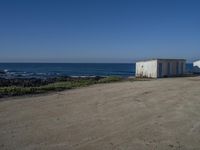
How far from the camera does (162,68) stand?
26922 mm

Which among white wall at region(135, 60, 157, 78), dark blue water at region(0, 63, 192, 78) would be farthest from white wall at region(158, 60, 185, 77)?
dark blue water at region(0, 63, 192, 78)

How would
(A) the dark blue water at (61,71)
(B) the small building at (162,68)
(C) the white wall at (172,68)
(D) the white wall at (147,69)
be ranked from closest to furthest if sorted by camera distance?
(B) the small building at (162,68) → (D) the white wall at (147,69) → (C) the white wall at (172,68) → (A) the dark blue water at (61,71)

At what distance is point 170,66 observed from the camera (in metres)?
27.5

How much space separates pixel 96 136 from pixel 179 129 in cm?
232

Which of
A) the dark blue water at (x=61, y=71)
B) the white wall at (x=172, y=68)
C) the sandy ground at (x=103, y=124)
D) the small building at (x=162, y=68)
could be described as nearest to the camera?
the sandy ground at (x=103, y=124)

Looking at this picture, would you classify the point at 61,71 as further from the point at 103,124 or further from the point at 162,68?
the point at 103,124

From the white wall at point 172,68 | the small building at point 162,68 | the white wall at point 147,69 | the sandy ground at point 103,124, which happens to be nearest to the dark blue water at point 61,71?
the white wall at point 147,69

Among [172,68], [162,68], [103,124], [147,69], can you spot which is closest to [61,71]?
[147,69]

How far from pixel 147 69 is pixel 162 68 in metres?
1.76

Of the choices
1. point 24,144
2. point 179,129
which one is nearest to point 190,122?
point 179,129

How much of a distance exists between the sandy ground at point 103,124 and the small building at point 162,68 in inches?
566

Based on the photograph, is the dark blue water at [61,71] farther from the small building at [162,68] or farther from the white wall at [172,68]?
the white wall at [172,68]

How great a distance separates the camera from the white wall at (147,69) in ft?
87.9

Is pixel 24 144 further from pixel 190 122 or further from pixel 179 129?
pixel 190 122
